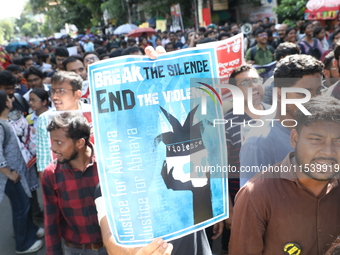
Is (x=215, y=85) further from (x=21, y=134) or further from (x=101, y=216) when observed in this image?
(x=21, y=134)

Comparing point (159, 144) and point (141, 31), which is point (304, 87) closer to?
point (159, 144)

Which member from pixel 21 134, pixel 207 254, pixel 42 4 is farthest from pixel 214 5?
pixel 42 4

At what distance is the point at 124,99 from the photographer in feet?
3.90

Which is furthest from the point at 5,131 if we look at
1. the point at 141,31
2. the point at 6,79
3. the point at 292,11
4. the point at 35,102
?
the point at 292,11

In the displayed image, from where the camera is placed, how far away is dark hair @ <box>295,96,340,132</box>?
1245mm

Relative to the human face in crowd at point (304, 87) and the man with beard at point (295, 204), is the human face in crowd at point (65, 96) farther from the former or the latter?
the man with beard at point (295, 204)

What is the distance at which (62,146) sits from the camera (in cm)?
211

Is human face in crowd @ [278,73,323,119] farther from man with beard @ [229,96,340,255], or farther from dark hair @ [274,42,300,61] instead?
dark hair @ [274,42,300,61]

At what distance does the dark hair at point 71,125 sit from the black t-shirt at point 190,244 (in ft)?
1.47

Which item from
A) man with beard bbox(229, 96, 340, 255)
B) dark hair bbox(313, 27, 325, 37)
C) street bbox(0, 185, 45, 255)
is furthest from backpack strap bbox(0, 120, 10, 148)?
dark hair bbox(313, 27, 325, 37)

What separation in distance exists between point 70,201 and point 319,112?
59.1 inches

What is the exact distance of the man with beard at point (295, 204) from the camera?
128cm
